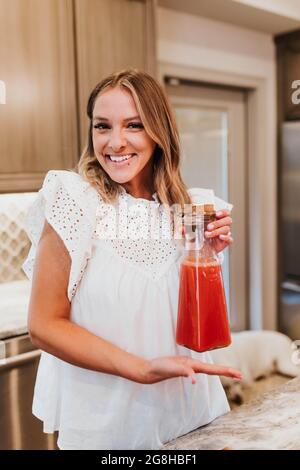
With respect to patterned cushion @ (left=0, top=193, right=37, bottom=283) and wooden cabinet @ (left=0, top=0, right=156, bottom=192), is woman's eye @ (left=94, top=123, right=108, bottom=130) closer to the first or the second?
wooden cabinet @ (left=0, top=0, right=156, bottom=192)

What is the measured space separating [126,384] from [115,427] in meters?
0.08

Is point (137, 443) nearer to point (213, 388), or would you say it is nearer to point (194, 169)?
point (213, 388)

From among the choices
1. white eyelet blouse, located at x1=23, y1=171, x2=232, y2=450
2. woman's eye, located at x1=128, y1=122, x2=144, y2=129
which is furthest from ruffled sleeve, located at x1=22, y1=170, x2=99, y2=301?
woman's eye, located at x1=128, y1=122, x2=144, y2=129

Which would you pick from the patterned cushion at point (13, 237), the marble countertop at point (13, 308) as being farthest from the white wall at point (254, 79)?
the marble countertop at point (13, 308)

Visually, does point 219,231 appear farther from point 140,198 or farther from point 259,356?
point 259,356

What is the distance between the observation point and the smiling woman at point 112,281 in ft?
2.90

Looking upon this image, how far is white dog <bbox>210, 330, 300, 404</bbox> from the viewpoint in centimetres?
237

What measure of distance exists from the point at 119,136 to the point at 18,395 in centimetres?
92

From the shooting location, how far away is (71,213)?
90cm

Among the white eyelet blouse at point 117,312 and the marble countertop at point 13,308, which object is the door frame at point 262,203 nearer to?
the marble countertop at point 13,308

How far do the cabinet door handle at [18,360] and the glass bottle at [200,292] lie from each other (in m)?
0.75

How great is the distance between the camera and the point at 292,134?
270 cm

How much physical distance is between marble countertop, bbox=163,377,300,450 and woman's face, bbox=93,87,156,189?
438 millimetres

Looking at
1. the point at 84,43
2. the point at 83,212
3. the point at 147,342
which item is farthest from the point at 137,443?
the point at 84,43
